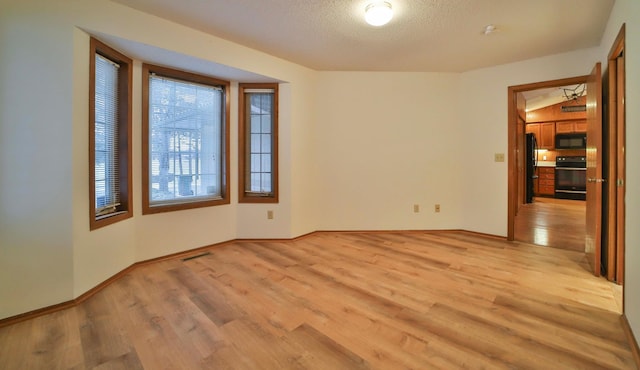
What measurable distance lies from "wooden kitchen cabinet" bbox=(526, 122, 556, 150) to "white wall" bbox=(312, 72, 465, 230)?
569 centimetres

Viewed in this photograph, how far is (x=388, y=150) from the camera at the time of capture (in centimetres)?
394

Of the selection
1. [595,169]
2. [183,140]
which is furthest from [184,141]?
[595,169]

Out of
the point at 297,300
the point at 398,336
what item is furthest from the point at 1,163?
the point at 398,336

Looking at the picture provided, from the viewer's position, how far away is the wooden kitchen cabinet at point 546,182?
7402mm

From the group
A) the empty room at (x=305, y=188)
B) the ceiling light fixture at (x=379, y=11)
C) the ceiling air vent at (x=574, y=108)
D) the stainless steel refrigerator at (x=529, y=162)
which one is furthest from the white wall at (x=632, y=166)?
the ceiling air vent at (x=574, y=108)

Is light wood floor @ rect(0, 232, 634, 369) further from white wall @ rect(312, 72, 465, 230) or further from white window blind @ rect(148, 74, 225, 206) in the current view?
white wall @ rect(312, 72, 465, 230)

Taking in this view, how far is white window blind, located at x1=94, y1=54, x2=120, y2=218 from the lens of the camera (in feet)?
7.56

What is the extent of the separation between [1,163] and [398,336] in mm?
2745

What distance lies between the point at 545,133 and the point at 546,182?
139cm

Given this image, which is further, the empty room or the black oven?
the black oven

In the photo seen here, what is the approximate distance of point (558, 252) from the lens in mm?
3088

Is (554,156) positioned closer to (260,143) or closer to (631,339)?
(631,339)

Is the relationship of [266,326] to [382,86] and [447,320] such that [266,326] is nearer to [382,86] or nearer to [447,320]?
[447,320]

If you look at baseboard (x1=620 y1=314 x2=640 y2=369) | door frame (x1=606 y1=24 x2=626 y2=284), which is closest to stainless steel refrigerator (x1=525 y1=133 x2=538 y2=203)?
door frame (x1=606 y1=24 x2=626 y2=284)
